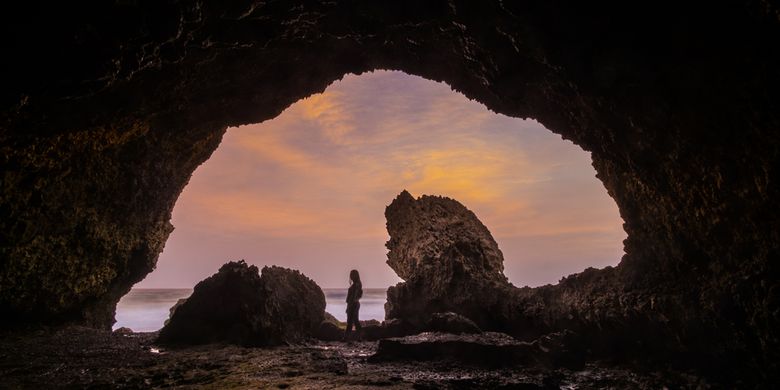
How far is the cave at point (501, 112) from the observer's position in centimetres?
508

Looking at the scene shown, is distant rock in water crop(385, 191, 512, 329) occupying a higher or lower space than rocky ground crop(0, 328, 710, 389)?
higher

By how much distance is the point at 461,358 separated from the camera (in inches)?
362

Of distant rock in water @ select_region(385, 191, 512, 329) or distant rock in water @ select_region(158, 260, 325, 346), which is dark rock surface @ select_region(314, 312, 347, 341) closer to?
distant rock in water @ select_region(385, 191, 512, 329)

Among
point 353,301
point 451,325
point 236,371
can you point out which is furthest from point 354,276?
point 236,371

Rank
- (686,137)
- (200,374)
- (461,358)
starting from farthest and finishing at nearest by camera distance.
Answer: (461,358) < (200,374) < (686,137)

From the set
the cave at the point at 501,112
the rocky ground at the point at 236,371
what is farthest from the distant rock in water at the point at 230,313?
the cave at the point at 501,112

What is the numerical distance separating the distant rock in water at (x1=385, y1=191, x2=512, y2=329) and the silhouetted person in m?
1.59

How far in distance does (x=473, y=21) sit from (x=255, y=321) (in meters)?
10.9

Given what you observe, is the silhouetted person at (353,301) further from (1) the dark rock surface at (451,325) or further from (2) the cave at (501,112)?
(2) the cave at (501,112)

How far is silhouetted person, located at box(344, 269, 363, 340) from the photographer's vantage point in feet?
57.4

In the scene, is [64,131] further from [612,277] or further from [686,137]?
[612,277]

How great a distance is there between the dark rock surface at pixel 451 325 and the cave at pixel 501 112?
2284mm

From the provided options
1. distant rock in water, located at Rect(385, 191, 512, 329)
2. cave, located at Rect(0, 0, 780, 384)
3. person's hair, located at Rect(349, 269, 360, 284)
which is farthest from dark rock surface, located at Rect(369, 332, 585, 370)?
person's hair, located at Rect(349, 269, 360, 284)

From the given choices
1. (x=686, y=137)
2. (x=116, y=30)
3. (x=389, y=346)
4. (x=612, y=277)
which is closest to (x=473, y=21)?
(x=686, y=137)
